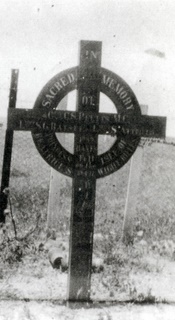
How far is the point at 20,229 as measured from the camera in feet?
19.9

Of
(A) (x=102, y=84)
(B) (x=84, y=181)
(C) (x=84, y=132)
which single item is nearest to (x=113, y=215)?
(B) (x=84, y=181)

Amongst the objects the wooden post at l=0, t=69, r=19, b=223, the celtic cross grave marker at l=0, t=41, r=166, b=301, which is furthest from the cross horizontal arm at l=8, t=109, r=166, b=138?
the wooden post at l=0, t=69, r=19, b=223

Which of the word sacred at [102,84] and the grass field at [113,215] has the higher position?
the word sacred at [102,84]

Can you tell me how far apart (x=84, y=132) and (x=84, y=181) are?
0.45 m

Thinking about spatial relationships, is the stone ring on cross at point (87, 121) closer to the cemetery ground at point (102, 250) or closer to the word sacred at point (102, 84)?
the word sacred at point (102, 84)

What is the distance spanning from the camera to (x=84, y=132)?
12.8ft

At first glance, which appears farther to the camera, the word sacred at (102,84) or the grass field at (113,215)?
the grass field at (113,215)

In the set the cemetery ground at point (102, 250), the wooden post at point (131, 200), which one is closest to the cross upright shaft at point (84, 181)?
the cemetery ground at point (102, 250)

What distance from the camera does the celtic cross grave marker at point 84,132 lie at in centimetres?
383

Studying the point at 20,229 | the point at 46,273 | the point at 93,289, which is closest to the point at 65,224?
the point at 20,229

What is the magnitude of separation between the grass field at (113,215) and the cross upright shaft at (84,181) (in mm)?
533

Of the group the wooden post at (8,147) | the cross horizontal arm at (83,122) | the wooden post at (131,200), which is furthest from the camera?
the wooden post at (131,200)

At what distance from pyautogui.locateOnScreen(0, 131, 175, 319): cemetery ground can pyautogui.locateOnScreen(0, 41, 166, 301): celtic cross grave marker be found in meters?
0.55

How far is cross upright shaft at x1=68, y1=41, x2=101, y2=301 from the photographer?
→ 3.90 m
